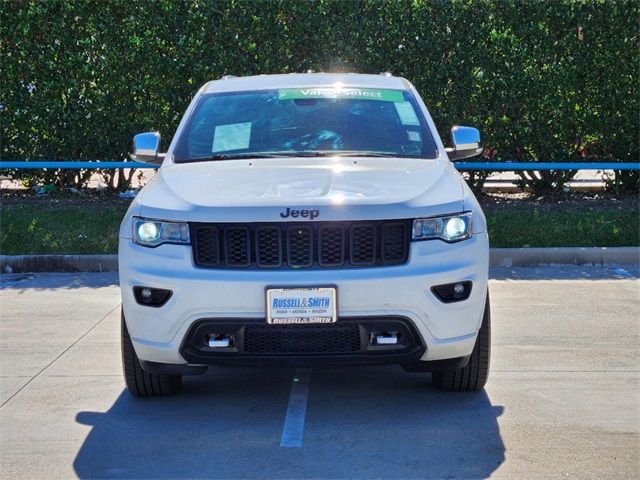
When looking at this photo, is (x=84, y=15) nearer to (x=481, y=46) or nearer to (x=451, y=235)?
(x=481, y=46)

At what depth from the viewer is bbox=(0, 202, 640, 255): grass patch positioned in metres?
11.5

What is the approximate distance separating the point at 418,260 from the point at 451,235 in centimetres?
25

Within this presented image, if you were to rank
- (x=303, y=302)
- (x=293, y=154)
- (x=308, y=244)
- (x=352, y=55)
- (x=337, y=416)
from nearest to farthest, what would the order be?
(x=303, y=302) < (x=308, y=244) < (x=337, y=416) < (x=293, y=154) < (x=352, y=55)

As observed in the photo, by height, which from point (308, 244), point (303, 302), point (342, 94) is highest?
point (342, 94)

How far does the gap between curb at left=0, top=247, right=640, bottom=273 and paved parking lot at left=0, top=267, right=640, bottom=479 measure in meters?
2.43

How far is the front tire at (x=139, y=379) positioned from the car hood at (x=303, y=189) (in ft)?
2.54

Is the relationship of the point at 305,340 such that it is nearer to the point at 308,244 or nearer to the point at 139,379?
the point at 308,244

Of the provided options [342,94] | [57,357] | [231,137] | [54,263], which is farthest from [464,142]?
[54,263]

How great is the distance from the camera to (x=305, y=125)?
24.0 ft

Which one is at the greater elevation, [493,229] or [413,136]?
[413,136]

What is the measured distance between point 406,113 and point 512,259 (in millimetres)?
4043

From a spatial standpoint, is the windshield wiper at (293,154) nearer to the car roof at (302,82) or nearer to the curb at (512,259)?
the car roof at (302,82)

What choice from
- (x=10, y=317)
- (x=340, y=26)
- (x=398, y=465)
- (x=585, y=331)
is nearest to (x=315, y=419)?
(x=398, y=465)

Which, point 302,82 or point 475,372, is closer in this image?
point 475,372
